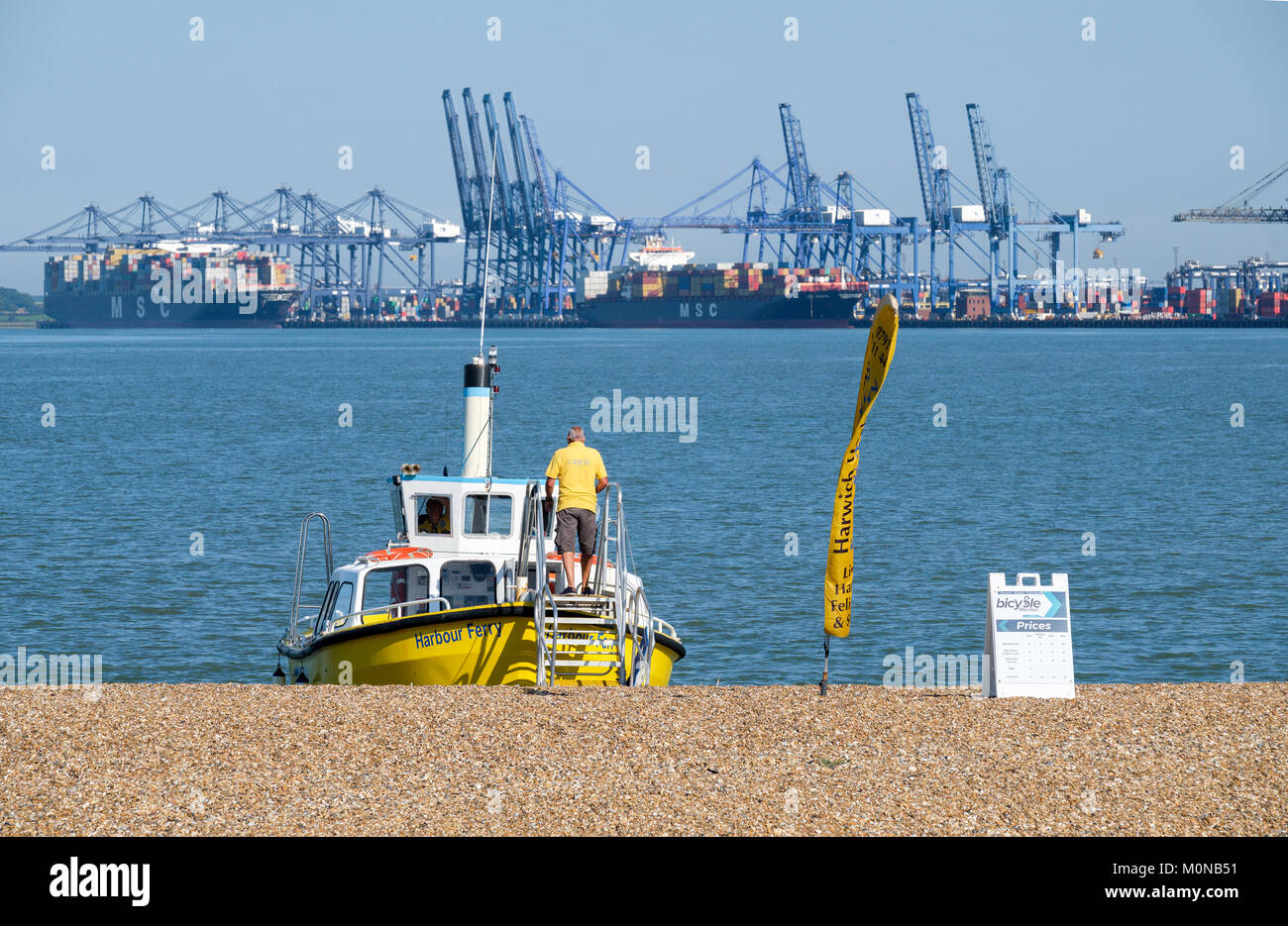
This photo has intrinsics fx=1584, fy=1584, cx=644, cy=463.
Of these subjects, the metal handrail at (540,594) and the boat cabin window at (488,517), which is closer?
the metal handrail at (540,594)

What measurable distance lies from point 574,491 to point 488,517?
6.77 feet

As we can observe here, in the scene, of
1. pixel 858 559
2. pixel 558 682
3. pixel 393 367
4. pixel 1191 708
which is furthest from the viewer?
pixel 393 367

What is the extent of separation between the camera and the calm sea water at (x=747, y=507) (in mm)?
23953

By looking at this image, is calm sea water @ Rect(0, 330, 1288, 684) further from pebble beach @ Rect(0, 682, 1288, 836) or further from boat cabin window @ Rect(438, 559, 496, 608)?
pebble beach @ Rect(0, 682, 1288, 836)

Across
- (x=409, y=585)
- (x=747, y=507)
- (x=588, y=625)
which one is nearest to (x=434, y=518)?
(x=409, y=585)

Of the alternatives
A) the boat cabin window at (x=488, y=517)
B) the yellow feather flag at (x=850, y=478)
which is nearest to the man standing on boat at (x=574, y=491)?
the boat cabin window at (x=488, y=517)

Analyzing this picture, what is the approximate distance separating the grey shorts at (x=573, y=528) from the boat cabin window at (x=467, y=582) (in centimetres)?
184

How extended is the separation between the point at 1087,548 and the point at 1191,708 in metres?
20.6

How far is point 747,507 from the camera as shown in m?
41.0

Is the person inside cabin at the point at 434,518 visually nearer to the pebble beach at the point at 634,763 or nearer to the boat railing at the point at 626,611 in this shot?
the boat railing at the point at 626,611

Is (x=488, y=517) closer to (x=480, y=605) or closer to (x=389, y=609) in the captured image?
(x=480, y=605)
